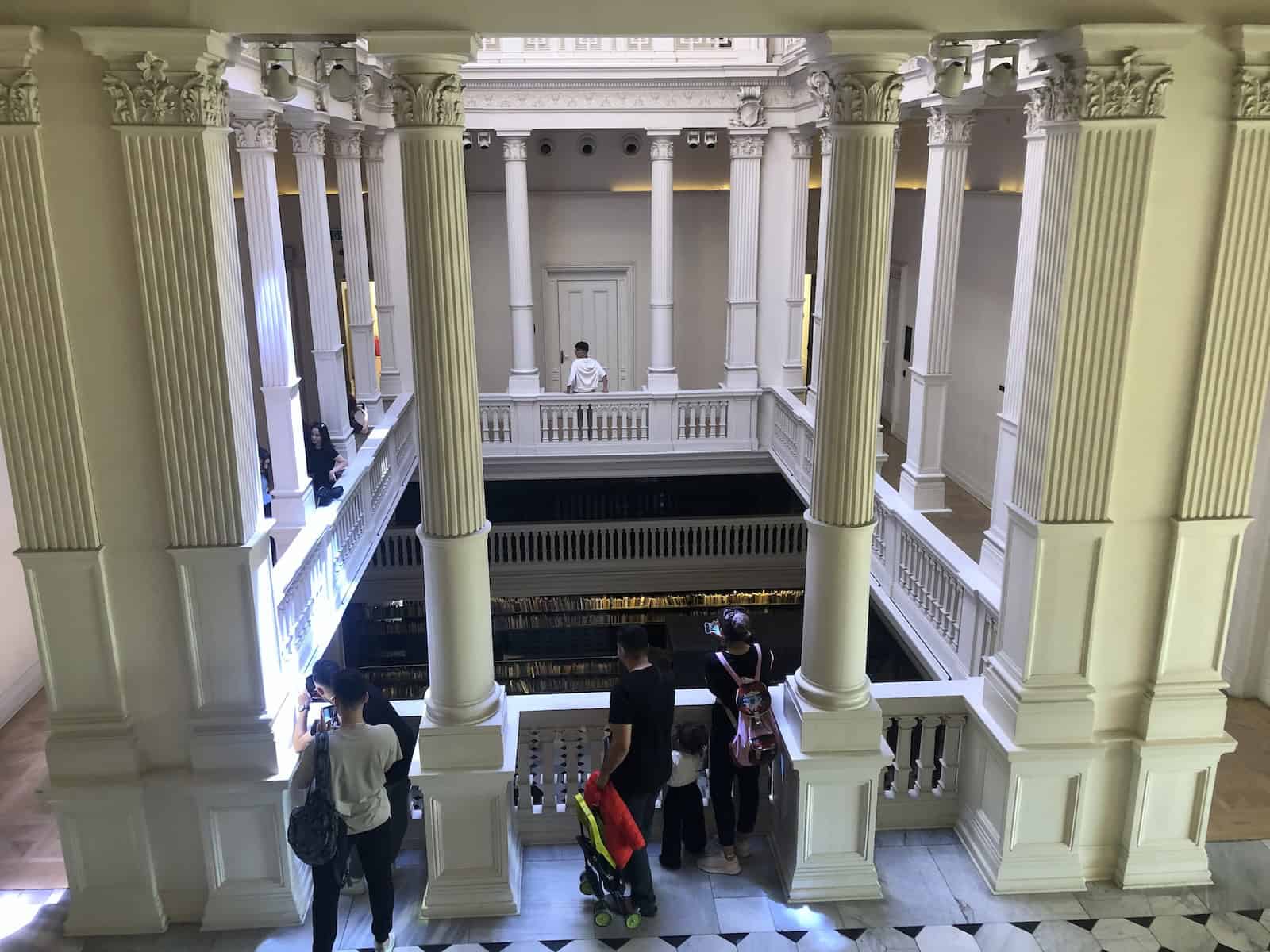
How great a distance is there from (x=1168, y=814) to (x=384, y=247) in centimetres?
1003

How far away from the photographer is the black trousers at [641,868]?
16.5ft

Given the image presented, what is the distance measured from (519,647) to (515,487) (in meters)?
3.01

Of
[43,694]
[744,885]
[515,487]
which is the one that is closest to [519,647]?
[515,487]

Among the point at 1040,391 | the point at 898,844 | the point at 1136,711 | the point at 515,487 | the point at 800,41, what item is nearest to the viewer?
the point at 1040,391

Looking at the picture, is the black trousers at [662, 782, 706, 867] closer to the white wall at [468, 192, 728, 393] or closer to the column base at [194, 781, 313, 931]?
the column base at [194, 781, 313, 931]

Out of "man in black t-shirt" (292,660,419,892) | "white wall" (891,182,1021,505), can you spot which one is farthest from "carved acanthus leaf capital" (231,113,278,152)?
"white wall" (891,182,1021,505)

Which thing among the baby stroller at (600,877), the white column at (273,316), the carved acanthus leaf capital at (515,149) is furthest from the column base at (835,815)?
the carved acanthus leaf capital at (515,149)

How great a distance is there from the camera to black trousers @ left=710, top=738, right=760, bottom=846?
5375 mm

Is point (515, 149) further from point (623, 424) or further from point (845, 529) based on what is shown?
point (845, 529)

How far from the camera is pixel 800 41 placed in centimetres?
1141

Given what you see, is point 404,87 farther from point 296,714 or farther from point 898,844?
point 898,844

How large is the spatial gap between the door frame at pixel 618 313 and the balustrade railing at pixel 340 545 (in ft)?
11.7

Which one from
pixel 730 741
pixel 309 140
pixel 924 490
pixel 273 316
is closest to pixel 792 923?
pixel 730 741

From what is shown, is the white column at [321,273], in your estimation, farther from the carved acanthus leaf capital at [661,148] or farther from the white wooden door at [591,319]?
the white wooden door at [591,319]
